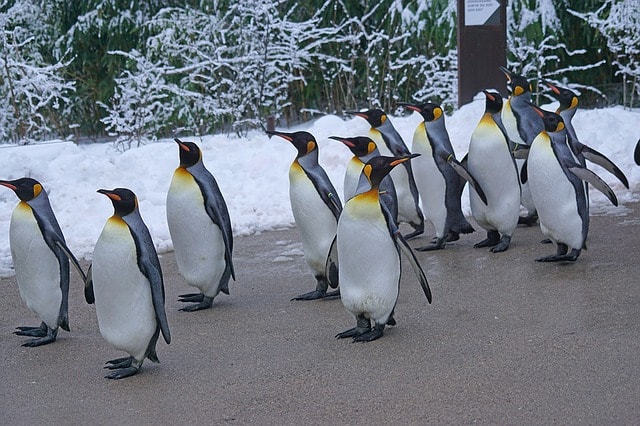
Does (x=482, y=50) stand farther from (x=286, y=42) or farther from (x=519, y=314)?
(x=519, y=314)

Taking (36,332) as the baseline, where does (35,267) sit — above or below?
above

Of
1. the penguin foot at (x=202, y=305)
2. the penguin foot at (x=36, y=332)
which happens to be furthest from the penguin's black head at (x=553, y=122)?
the penguin foot at (x=36, y=332)

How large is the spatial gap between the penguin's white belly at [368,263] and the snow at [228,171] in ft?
6.86

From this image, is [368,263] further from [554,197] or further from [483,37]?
[483,37]

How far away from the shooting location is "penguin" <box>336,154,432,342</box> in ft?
14.5

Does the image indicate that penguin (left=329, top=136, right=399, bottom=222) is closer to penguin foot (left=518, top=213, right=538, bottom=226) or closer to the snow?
the snow

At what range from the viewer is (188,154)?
5.14 metres

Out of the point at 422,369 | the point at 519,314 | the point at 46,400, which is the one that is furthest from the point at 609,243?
the point at 46,400

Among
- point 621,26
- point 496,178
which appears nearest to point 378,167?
point 496,178

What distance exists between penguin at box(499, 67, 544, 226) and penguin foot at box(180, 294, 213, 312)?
292cm

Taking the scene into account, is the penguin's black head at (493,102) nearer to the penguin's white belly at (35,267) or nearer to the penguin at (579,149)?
the penguin at (579,149)

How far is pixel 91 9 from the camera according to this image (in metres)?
12.7

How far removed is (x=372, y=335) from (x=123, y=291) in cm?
123

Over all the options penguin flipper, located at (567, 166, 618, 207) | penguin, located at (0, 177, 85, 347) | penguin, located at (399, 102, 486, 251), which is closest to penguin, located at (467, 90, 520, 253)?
penguin, located at (399, 102, 486, 251)
